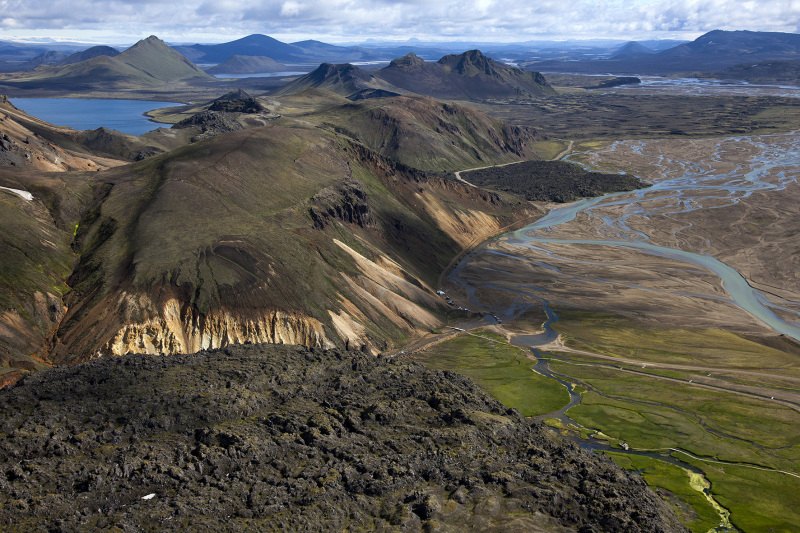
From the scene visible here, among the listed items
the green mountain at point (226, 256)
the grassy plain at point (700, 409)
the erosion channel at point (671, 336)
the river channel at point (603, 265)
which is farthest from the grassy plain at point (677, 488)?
the river channel at point (603, 265)

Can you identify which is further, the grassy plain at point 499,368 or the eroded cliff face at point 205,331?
the grassy plain at point 499,368

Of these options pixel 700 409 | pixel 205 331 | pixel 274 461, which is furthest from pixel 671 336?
pixel 274 461

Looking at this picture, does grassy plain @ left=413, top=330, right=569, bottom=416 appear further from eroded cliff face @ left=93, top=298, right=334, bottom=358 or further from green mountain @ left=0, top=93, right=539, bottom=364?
eroded cliff face @ left=93, top=298, right=334, bottom=358

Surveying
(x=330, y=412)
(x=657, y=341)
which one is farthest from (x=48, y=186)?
(x=657, y=341)

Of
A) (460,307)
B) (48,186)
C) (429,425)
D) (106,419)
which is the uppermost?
(48,186)

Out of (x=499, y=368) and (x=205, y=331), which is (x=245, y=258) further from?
(x=499, y=368)

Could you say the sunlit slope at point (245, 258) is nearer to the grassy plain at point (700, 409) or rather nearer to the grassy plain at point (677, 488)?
the grassy plain at point (700, 409)

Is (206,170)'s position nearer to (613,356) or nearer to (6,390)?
(6,390)
